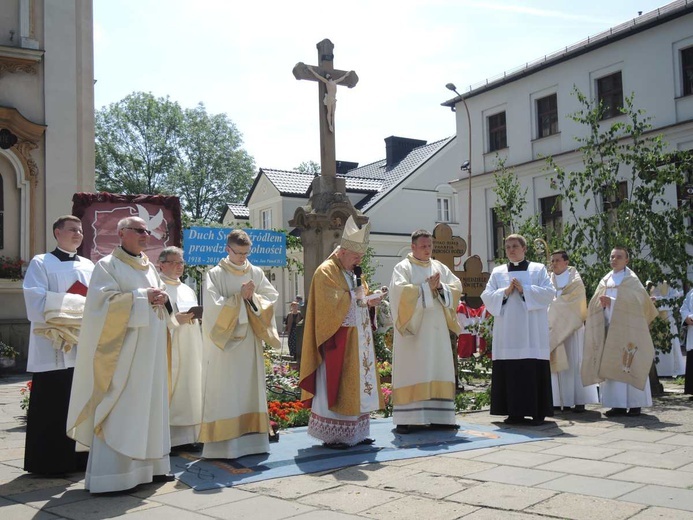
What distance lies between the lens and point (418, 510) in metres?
4.67

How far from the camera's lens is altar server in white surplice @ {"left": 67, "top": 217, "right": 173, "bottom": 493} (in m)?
5.37

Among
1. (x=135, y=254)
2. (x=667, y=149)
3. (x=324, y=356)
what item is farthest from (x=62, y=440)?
(x=667, y=149)

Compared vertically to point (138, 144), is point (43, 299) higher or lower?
lower

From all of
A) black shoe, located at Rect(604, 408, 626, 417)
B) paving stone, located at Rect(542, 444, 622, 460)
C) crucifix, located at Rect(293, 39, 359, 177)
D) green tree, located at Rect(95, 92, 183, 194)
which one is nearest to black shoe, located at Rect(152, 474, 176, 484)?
paving stone, located at Rect(542, 444, 622, 460)

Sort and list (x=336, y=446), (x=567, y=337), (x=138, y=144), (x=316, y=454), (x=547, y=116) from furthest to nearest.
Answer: (x=138, y=144)
(x=547, y=116)
(x=567, y=337)
(x=336, y=446)
(x=316, y=454)

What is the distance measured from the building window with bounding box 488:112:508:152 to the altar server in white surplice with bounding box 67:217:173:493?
22.9 m

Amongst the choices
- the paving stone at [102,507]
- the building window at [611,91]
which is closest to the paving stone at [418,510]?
the paving stone at [102,507]

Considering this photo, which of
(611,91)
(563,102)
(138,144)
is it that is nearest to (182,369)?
(611,91)

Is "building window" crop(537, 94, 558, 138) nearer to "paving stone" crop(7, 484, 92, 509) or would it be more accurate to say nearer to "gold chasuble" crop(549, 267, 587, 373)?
"gold chasuble" crop(549, 267, 587, 373)

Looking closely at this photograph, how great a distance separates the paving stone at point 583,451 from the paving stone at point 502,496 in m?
1.32

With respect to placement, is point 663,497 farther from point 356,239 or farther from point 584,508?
point 356,239

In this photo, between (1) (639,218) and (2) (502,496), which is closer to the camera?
(2) (502,496)

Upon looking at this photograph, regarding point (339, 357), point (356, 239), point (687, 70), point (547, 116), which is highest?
point (687, 70)

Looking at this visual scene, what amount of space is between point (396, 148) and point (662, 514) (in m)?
35.8
